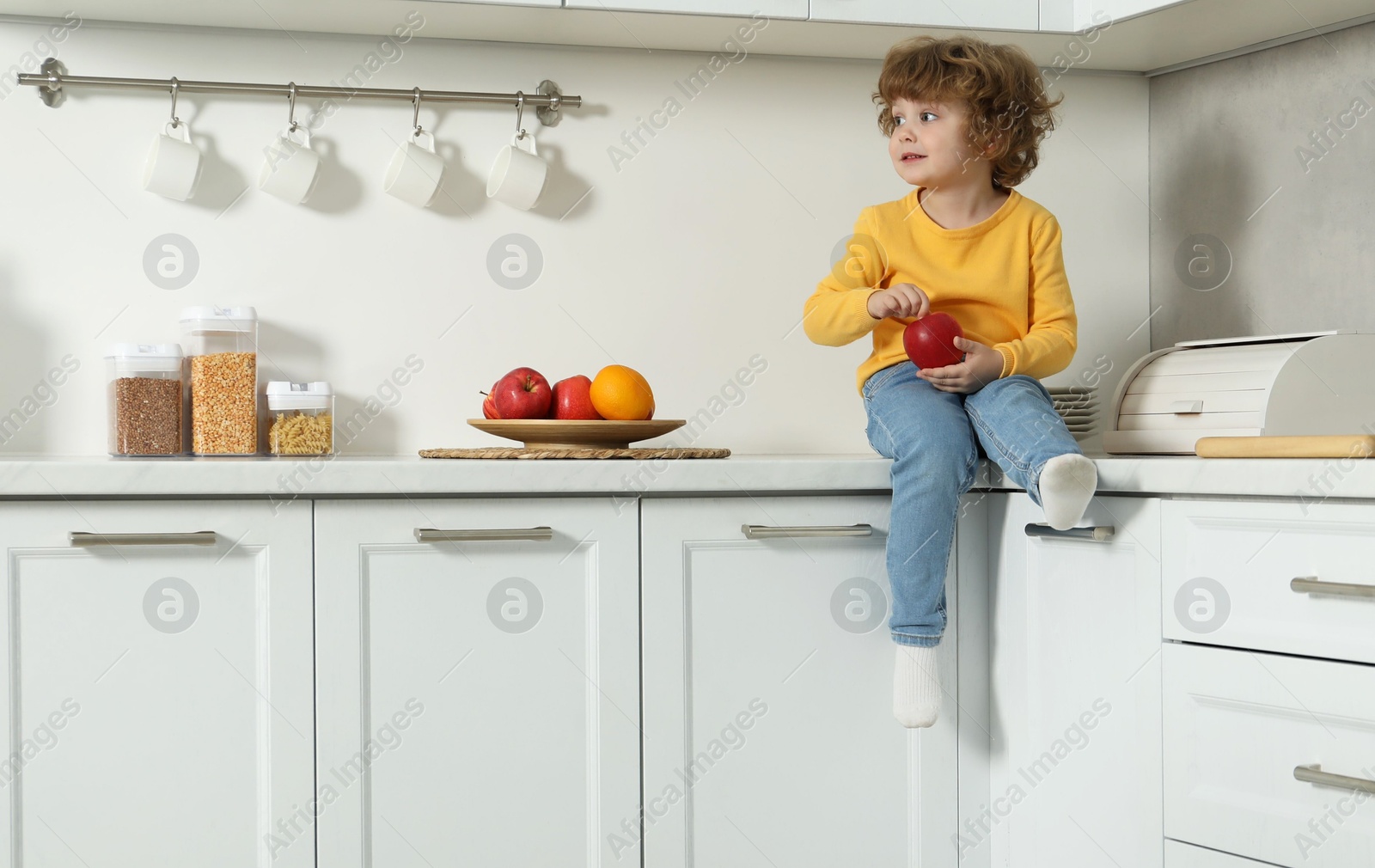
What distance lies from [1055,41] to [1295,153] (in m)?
0.40

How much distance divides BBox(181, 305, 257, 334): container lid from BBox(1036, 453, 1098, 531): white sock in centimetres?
109

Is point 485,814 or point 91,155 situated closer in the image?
point 485,814

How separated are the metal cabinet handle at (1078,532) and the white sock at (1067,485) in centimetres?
6

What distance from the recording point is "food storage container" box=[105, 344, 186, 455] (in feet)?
4.63

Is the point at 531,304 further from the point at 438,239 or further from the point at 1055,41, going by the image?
the point at 1055,41

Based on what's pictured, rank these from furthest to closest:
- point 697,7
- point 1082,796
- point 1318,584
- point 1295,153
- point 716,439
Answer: point 716,439 → point 1295,153 → point 697,7 → point 1082,796 → point 1318,584

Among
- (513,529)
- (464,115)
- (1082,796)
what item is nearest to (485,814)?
(513,529)

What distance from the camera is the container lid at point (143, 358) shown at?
1421mm

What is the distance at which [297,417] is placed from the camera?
→ 4.88 feet

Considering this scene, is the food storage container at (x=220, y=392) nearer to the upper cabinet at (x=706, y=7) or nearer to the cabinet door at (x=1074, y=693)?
the upper cabinet at (x=706, y=7)

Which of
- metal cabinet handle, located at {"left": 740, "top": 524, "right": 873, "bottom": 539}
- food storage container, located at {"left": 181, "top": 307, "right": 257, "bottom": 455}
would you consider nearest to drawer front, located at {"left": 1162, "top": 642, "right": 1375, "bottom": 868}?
metal cabinet handle, located at {"left": 740, "top": 524, "right": 873, "bottom": 539}

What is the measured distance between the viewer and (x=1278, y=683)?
3.31 feet

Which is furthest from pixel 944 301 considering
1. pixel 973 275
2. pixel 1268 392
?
pixel 1268 392

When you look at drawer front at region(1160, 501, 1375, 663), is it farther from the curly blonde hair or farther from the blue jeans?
the curly blonde hair
